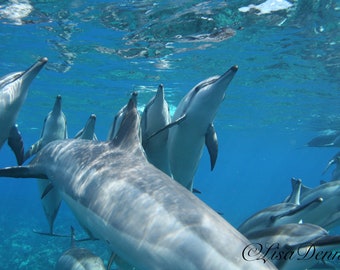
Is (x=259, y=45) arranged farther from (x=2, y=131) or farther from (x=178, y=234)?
(x=178, y=234)

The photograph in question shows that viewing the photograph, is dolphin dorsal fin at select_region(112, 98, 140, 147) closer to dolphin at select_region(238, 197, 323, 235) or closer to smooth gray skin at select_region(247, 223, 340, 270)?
smooth gray skin at select_region(247, 223, 340, 270)

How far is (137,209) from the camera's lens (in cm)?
289

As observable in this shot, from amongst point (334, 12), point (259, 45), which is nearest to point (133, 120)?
point (334, 12)

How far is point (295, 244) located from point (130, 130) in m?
2.40

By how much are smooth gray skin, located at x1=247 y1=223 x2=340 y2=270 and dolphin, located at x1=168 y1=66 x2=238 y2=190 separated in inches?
98.5

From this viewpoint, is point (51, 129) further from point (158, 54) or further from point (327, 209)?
point (158, 54)

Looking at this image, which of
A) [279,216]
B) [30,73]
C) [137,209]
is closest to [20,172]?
[30,73]

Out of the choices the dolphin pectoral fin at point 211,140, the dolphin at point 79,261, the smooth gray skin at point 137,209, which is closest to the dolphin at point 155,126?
the dolphin pectoral fin at point 211,140

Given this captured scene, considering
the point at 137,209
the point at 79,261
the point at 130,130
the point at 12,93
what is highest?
the point at 12,93

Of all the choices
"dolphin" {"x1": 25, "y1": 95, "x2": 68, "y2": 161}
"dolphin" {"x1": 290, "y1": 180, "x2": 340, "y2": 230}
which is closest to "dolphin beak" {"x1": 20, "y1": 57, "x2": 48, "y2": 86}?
"dolphin" {"x1": 25, "y1": 95, "x2": 68, "y2": 161}

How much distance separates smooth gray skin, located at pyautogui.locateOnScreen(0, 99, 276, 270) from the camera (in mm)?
2342

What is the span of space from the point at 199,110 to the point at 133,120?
6.97ft

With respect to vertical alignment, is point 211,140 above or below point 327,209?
above

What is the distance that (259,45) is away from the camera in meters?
15.5
